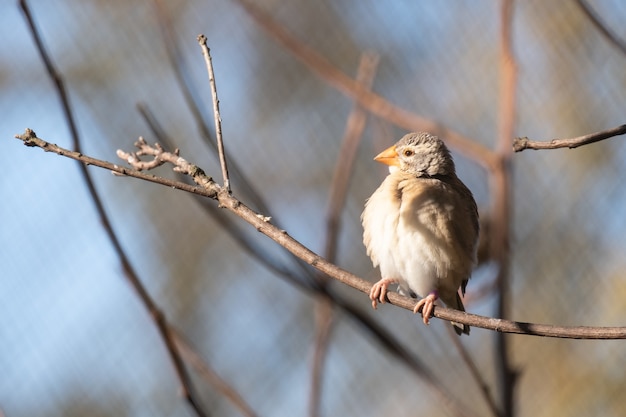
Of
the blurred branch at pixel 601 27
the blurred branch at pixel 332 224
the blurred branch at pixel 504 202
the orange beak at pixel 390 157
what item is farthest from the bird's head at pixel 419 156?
the blurred branch at pixel 601 27

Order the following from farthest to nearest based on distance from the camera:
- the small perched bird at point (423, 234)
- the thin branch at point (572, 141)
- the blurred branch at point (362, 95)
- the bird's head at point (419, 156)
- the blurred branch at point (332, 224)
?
the bird's head at point (419, 156) < the small perched bird at point (423, 234) < the blurred branch at point (362, 95) < the blurred branch at point (332, 224) < the thin branch at point (572, 141)

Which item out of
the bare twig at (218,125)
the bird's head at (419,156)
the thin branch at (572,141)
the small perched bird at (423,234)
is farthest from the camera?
the bird's head at (419,156)

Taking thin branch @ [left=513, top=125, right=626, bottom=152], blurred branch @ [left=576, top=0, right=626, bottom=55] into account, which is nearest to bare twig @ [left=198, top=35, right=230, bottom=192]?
thin branch @ [left=513, top=125, right=626, bottom=152]

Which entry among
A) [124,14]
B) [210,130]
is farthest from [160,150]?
[124,14]

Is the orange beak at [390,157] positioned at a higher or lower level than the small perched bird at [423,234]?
higher

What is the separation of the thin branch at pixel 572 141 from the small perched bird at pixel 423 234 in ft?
3.53

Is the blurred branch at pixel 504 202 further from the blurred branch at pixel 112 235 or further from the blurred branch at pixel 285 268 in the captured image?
the blurred branch at pixel 112 235

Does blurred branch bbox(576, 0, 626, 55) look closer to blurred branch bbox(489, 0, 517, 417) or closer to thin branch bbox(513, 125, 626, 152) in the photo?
blurred branch bbox(489, 0, 517, 417)

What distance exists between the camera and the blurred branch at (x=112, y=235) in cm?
226

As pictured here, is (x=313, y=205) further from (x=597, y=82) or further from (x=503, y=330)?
(x=503, y=330)

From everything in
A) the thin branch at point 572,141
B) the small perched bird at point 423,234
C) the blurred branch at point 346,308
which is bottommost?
the blurred branch at point 346,308

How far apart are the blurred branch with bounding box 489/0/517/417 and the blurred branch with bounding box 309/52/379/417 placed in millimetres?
523

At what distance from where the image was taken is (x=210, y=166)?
6.70 meters

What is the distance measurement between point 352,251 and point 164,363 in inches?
71.2
